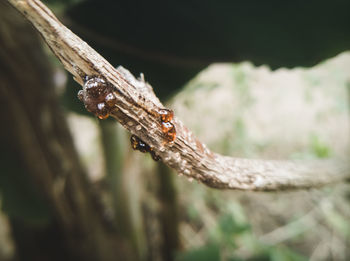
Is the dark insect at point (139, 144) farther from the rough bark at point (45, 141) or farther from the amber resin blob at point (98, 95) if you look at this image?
the rough bark at point (45, 141)

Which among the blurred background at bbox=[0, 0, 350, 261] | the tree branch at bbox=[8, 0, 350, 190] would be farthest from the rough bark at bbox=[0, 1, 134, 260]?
the tree branch at bbox=[8, 0, 350, 190]

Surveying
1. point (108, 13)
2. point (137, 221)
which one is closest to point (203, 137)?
point (137, 221)

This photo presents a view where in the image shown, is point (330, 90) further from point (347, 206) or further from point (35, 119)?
point (35, 119)

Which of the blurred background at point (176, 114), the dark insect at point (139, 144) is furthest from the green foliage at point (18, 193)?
the dark insect at point (139, 144)

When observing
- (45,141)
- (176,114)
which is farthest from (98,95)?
(176,114)

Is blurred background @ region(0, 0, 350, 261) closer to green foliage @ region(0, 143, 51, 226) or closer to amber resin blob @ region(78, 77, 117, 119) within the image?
green foliage @ region(0, 143, 51, 226)

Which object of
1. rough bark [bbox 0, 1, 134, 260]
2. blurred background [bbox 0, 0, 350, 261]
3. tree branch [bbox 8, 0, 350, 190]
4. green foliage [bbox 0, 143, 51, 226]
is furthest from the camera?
green foliage [bbox 0, 143, 51, 226]

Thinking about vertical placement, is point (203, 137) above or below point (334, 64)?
below
